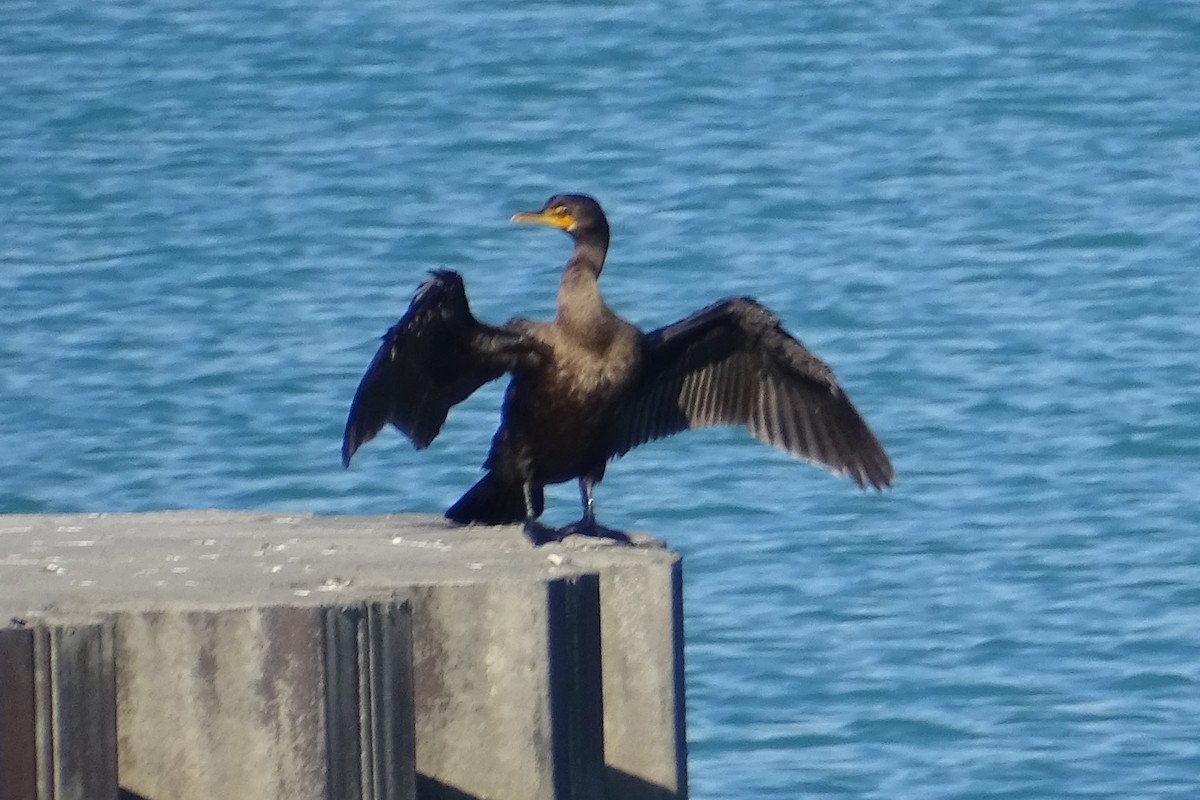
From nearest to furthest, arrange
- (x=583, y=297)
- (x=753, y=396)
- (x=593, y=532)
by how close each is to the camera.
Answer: (x=593, y=532)
(x=583, y=297)
(x=753, y=396)

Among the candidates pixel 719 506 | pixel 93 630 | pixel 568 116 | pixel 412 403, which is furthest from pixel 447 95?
pixel 93 630

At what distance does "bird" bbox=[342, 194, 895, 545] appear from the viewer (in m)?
6.21

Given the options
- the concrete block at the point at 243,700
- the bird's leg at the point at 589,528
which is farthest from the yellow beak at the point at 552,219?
the concrete block at the point at 243,700

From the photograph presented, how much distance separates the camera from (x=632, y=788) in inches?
207

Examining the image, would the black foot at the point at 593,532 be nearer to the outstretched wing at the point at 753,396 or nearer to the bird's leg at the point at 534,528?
the bird's leg at the point at 534,528

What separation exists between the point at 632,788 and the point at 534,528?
34.3 inches

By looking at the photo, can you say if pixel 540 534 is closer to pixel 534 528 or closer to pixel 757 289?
pixel 534 528

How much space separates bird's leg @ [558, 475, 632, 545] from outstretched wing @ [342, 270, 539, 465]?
1.16 feet

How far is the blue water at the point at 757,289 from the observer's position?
10518 millimetres

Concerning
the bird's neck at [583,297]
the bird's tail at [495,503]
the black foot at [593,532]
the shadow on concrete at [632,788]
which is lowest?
the shadow on concrete at [632,788]

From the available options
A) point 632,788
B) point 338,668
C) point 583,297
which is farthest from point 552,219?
point 338,668

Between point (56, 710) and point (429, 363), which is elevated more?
point (429, 363)

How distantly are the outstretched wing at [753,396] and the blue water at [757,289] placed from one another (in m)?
2.67

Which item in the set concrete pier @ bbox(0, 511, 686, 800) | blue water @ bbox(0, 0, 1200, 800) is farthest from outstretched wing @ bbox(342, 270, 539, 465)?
blue water @ bbox(0, 0, 1200, 800)
